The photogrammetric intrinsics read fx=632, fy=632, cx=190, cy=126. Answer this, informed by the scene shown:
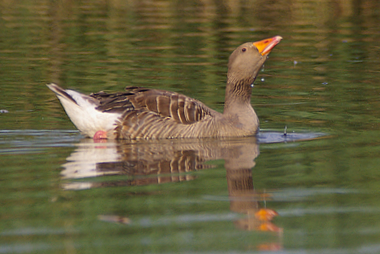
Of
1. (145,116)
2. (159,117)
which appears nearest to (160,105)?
(159,117)

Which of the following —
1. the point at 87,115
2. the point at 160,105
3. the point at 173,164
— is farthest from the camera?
the point at 160,105

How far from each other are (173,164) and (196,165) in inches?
12.5

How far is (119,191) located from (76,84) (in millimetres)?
8939

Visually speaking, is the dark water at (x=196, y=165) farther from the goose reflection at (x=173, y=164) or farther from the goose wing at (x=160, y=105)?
the goose wing at (x=160, y=105)

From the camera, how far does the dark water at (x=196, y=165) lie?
5.90 m

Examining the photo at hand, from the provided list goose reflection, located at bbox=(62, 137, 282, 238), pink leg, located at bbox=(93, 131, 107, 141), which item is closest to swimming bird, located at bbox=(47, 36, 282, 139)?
pink leg, located at bbox=(93, 131, 107, 141)

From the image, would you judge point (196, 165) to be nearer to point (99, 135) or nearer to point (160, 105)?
point (160, 105)

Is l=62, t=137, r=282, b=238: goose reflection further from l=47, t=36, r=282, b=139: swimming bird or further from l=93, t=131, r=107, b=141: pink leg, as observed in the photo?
l=47, t=36, r=282, b=139: swimming bird

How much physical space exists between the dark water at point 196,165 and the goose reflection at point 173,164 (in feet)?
0.06

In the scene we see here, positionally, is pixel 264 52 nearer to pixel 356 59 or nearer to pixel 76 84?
pixel 76 84

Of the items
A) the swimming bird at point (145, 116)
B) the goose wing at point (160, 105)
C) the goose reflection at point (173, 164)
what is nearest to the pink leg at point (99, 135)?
the swimming bird at point (145, 116)

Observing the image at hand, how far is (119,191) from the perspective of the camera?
7312 millimetres

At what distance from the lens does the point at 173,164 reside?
873cm

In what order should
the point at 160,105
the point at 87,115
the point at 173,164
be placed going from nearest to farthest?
the point at 173,164, the point at 87,115, the point at 160,105
